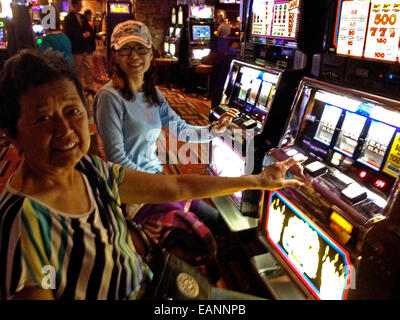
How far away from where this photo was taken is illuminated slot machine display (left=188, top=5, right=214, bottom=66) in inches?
359

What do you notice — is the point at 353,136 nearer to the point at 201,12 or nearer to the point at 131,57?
the point at 131,57

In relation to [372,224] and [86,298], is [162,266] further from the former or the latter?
[372,224]

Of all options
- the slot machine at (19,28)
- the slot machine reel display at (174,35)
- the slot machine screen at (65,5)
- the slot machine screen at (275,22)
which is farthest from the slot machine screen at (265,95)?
the slot machine screen at (65,5)

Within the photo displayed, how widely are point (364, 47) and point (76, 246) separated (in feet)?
5.17

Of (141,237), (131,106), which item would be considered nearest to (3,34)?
(131,106)

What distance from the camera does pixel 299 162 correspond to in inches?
76.6

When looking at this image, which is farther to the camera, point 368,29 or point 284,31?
point 284,31

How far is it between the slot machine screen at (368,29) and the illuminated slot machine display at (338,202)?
0.64 feet

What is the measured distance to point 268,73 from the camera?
2729 mm

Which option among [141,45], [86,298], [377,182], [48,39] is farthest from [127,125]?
[48,39]

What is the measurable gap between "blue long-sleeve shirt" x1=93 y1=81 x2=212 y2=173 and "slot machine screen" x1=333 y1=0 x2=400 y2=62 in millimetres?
1153

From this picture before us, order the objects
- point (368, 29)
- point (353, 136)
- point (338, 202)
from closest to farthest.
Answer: point (338, 202), point (368, 29), point (353, 136)

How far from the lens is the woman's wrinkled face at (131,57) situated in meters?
2.14

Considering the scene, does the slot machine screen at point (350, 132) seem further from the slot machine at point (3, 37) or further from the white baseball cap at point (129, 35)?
the slot machine at point (3, 37)
